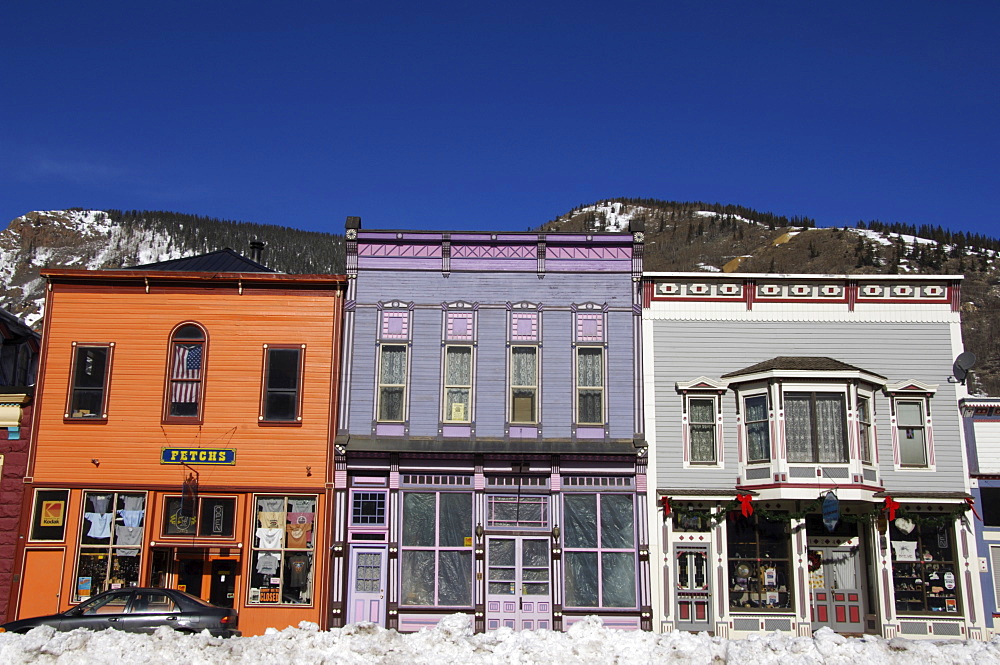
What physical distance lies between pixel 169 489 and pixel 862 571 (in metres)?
17.6

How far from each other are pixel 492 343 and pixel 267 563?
7.89m

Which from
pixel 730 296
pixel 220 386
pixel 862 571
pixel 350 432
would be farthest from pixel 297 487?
pixel 862 571

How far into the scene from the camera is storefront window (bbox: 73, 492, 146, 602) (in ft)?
73.7

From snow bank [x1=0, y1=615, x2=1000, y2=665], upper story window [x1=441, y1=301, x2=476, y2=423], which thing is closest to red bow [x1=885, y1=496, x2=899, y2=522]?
snow bank [x1=0, y1=615, x2=1000, y2=665]

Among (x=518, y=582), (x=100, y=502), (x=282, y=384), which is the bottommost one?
(x=518, y=582)

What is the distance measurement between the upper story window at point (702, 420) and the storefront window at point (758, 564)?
5.97ft

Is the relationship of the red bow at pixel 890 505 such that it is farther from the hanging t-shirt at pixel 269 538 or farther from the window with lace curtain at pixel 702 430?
the hanging t-shirt at pixel 269 538

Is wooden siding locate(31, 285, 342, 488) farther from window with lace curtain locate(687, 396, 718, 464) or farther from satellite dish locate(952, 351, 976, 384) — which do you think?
satellite dish locate(952, 351, 976, 384)

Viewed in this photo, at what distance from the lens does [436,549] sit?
22.9 meters

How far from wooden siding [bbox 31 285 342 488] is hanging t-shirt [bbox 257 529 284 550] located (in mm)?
1175

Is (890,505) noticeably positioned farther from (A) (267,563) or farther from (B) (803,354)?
(A) (267,563)

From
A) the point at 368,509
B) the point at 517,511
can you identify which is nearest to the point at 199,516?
the point at 368,509

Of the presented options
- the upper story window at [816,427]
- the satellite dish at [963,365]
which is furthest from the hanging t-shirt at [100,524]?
the satellite dish at [963,365]

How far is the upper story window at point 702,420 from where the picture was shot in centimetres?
2345
